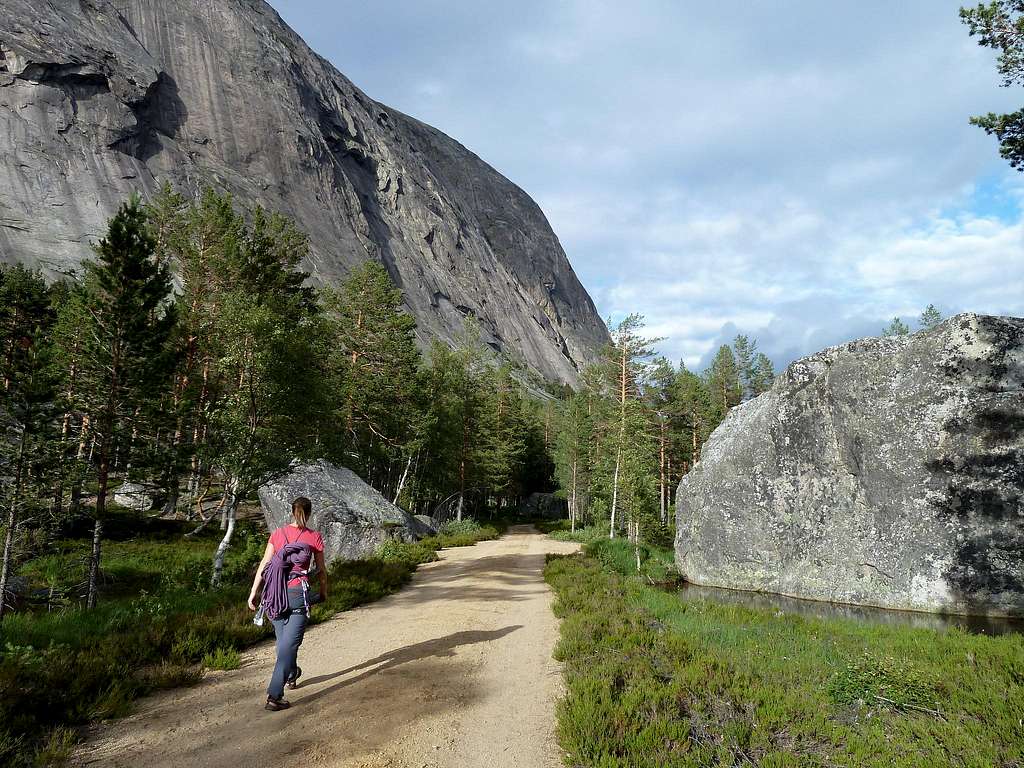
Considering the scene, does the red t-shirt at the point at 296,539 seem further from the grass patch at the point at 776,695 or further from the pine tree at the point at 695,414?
the pine tree at the point at 695,414

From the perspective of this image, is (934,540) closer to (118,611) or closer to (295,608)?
(295,608)

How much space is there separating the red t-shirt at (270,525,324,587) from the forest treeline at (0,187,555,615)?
26.8 ft

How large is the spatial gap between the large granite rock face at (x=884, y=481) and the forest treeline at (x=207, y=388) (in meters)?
15.2

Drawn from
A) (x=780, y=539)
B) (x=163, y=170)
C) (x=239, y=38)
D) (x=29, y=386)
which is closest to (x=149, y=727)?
(x=29, y=386)

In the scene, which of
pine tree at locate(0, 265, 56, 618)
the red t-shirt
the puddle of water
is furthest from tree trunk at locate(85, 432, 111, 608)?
the puddle of water

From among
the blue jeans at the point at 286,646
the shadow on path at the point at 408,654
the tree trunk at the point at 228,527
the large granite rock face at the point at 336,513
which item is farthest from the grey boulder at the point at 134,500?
the blue jeans at the point at 286,646

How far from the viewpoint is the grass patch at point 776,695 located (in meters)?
5.25

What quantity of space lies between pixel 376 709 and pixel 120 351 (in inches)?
625

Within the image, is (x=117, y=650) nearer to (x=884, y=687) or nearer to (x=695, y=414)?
(x=884, y=687)

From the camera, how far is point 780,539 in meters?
17.8

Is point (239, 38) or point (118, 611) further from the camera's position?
point (239, 38)

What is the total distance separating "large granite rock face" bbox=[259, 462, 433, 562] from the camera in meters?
18.2

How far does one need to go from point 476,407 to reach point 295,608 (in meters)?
33.8

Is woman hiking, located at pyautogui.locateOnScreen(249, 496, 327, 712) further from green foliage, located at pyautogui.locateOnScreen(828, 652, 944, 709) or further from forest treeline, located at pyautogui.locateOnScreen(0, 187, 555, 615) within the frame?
forest treeline, located at pyautogui.locateOnScreen(0, 187, 555, 615)
